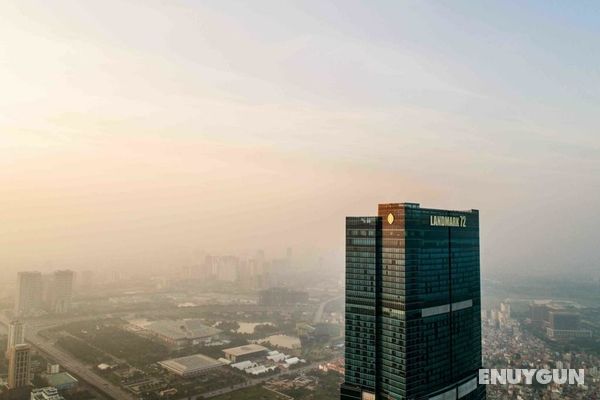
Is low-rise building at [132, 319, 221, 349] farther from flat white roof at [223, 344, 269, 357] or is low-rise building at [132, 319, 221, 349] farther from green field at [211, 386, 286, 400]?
green field at [211, 386, 286, 400]

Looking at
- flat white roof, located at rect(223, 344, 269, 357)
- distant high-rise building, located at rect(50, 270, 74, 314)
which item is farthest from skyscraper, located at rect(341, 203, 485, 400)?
distant high-rise building, located at rect(50, 270, 74, 314)

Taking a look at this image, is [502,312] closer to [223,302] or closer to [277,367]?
[277,367]

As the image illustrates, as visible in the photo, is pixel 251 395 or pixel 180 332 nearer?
pixel 251 395

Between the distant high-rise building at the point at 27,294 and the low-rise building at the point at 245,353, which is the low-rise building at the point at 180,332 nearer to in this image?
the low-rise building at the point at 245,353

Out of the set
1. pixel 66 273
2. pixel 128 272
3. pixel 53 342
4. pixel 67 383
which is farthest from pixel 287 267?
pixel 67 383

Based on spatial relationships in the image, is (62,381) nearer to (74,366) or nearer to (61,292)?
(74,366)

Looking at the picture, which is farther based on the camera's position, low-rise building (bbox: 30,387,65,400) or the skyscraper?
low-rise building (bbox: 30,387,65,400)

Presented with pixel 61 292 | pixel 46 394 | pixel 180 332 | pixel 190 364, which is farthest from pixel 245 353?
pixel 61 292
